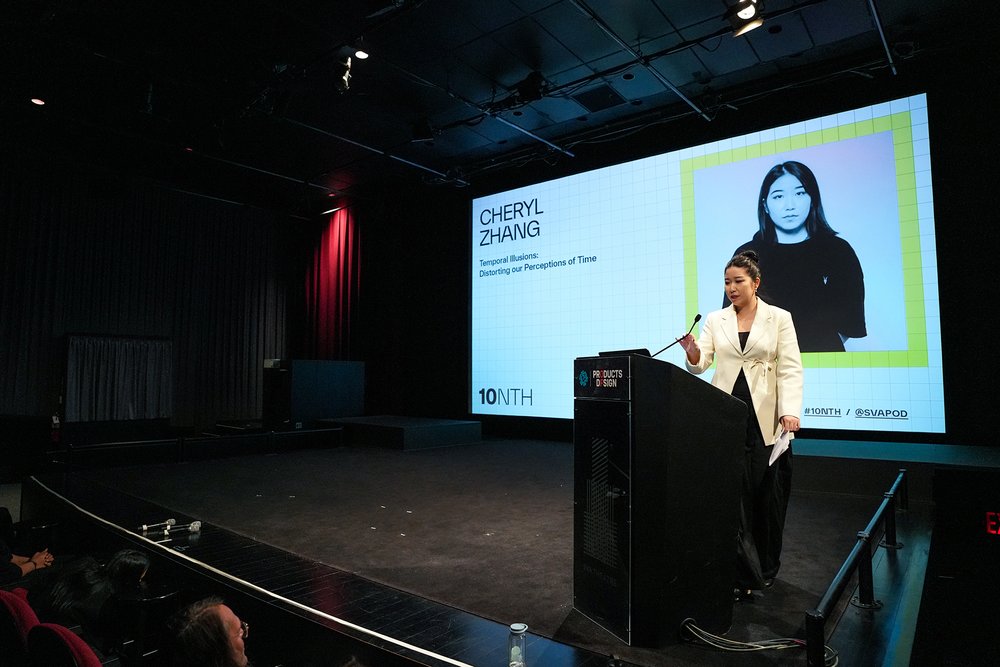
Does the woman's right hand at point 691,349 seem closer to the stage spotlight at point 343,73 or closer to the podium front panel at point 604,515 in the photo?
the podium front panel at point 604,515

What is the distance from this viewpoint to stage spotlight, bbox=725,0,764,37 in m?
4.26

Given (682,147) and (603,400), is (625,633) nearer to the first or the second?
(603,400)

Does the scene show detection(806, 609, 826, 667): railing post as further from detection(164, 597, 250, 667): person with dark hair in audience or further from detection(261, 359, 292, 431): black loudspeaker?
detection(261, 359, 292, 431): black loudspeaker

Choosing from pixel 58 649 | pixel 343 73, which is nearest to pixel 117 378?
pixel 343 73

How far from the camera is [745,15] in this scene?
14.1ft

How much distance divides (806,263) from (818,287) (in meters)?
0.25

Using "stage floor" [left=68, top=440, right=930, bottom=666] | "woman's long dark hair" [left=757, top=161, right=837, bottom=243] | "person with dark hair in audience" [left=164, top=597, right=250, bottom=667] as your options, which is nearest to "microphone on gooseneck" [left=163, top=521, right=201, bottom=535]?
"stage floor" [left=68, top=440, right=930, bottom=666]

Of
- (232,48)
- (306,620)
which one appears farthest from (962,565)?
(232,48)

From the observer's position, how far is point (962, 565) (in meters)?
2.88

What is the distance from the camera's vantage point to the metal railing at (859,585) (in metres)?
1.33

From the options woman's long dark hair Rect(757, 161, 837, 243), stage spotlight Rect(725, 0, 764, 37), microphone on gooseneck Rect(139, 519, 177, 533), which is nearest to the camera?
microphone on gooseneck Rect(139, 519, 177, 533)

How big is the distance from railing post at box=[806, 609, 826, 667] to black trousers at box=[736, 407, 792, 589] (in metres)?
0.78

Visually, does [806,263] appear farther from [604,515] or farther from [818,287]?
[604,515]

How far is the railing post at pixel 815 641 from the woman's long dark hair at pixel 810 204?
480cm
